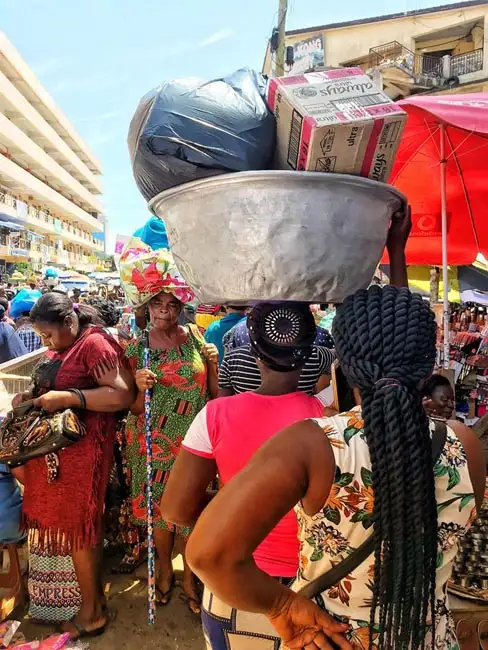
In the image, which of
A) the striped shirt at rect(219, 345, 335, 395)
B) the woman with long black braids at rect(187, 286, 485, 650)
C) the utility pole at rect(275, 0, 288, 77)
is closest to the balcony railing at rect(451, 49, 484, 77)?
the utility pole at rect(275, 0, 288, 77)

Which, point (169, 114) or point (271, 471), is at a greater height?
point (169, 114)

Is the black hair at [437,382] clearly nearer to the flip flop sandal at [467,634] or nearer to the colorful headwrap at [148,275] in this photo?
the flip flop sandal at [467,634]

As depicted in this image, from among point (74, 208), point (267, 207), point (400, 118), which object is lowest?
point (267, 207)

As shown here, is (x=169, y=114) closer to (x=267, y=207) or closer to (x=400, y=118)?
(x=267, y=207)

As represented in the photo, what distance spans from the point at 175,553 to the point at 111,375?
1.66 m

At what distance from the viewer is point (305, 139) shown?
1088mm

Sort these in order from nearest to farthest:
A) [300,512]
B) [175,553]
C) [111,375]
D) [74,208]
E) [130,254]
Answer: [300,512] < [111,375] < [130,254] < [175,553] < [74,208]

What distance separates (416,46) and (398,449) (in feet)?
73.9

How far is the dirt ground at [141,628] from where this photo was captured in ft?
8.23

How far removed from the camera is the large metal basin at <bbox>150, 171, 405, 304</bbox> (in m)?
1.12

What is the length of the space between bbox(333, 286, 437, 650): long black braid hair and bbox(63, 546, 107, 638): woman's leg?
1.93m

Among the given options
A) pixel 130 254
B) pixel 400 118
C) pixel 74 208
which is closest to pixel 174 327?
pixel 130 254

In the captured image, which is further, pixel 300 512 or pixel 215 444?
pixel 215 444

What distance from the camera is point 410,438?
3.19 feet
